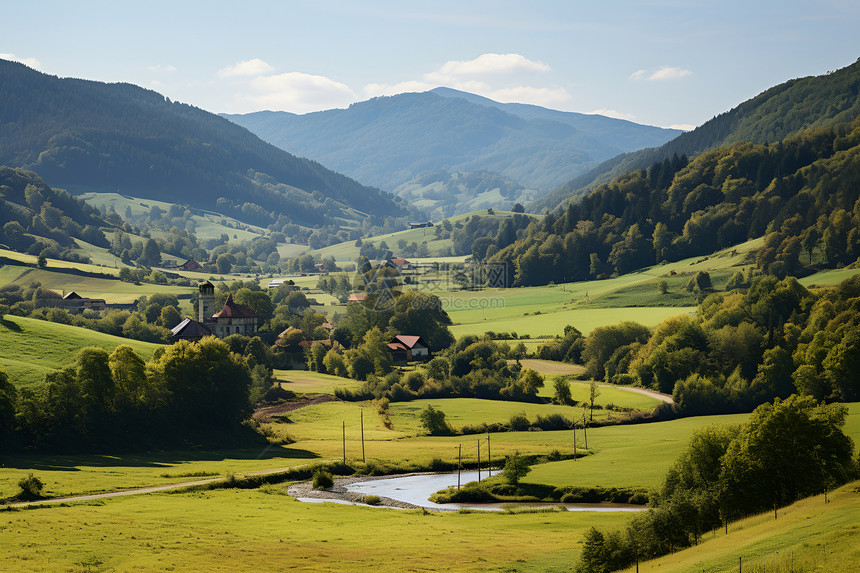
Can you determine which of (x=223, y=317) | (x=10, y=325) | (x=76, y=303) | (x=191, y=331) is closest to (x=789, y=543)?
(x=10, y=325)

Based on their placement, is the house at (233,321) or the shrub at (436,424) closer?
the shrub at (436,424)

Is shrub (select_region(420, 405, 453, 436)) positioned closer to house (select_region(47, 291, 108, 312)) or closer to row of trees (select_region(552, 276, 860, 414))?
row of trees (select_region(552, 276, 860, 414))

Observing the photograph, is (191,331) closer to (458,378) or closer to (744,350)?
(458,378)

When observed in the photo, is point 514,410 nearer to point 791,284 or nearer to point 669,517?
point 791,284

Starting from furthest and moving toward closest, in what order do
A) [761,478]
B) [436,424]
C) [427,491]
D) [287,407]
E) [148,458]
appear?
[287,407], [436,424], [148,458], [427,491], [761,478]

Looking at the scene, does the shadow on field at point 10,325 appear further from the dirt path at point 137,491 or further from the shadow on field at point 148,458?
the dirt path at point 137,491

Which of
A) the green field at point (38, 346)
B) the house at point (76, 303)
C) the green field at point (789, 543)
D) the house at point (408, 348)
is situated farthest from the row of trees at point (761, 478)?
the house at point (76, 303)

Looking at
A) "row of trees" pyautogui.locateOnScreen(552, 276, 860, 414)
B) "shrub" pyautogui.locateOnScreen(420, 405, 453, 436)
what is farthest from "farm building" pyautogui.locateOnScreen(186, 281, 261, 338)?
"shrub" pyautogui.locateOnScreen(420, 405, 453, 436)

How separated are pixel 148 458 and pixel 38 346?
29.7 m

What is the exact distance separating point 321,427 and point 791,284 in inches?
2521

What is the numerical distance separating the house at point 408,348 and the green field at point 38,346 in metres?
36.6

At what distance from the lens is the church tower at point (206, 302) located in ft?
454

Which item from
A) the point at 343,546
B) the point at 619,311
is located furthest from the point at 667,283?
the point at 343,546

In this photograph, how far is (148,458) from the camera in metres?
72.7
